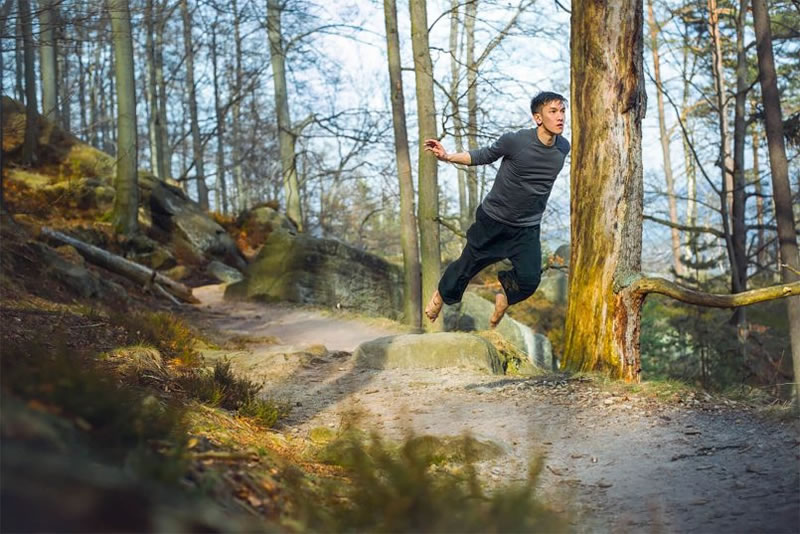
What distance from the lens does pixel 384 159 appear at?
61.4ft

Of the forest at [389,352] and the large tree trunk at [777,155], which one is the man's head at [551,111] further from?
the large tree trunk at [777,155]

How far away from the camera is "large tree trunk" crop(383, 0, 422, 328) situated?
14.6 metres

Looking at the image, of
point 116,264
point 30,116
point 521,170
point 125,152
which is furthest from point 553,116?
point 30,116

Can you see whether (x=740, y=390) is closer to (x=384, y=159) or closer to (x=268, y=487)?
(x=268, y=487)

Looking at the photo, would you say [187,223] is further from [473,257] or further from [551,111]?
[551,111]

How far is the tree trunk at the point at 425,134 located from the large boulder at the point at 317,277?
16.3 feet

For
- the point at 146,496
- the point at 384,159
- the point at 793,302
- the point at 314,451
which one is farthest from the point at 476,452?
the point at 384,159

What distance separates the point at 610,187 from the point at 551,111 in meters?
1.64

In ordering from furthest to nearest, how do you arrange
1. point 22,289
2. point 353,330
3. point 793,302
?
point 353,330, point 793,302, point 22,289

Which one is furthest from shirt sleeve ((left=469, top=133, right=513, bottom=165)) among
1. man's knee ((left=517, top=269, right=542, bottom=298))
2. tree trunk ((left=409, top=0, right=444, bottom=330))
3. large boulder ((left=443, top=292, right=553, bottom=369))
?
large boulder ((left=443, top=292, right=553, bottom=369))

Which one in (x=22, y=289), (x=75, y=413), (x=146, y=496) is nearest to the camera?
(x=146, y=496)

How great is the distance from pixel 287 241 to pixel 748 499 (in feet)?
51.3

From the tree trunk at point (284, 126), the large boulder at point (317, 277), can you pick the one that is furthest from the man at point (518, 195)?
the tree trunk at point (284, 126)

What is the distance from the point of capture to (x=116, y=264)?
53.6ft
